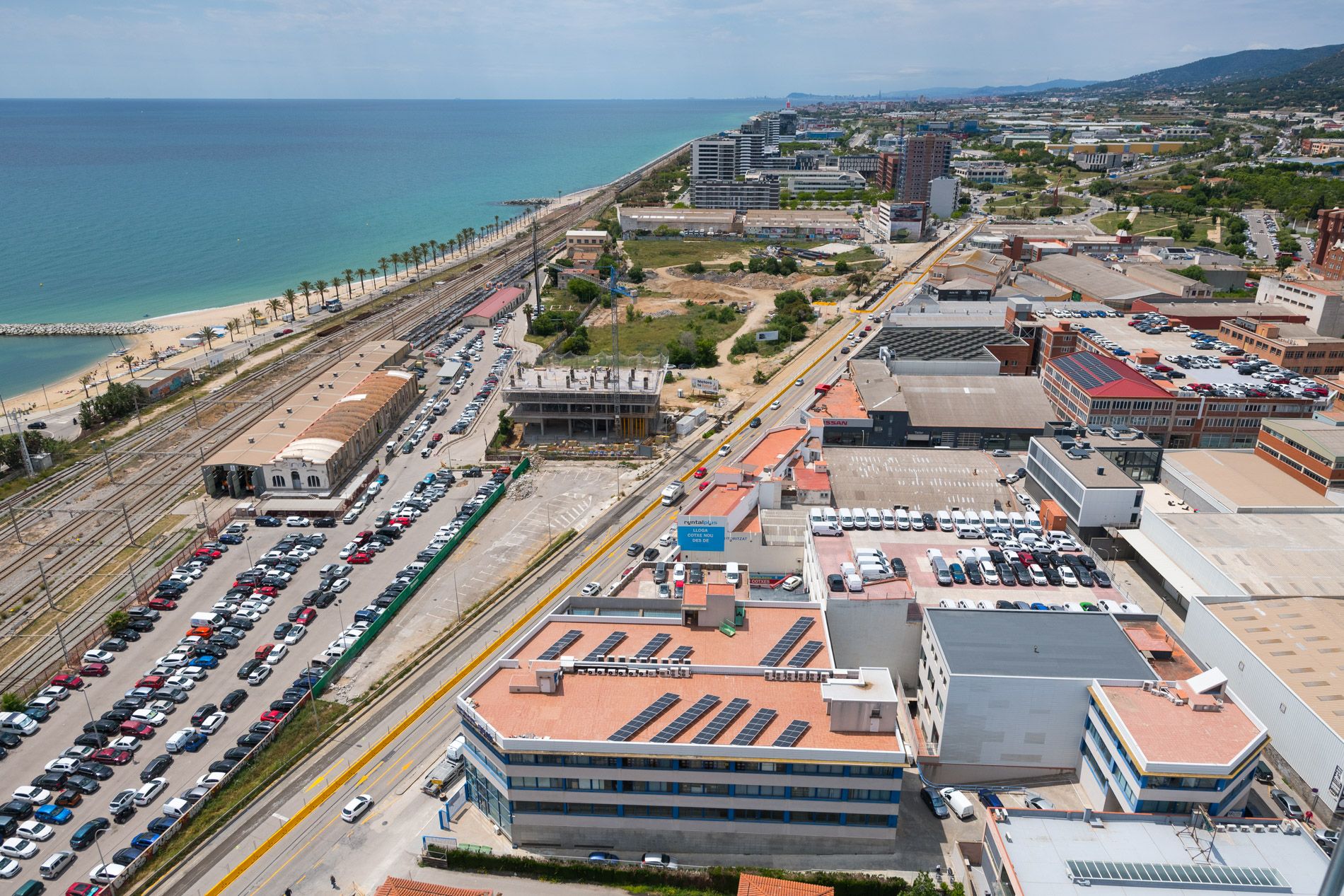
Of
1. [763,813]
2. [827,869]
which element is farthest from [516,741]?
[827,869]

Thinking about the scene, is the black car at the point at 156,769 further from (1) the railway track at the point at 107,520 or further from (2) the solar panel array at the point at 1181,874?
(2) the solar panel array at the point at 1181,874

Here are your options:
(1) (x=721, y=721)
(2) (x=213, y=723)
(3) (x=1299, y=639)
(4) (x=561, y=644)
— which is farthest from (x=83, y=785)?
(3) (x=1299, y=639)

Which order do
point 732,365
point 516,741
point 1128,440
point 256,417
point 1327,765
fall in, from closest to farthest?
1. point 516,741
2. point 1327,765
3. point 1128,440
4. point 256,417
5. point 732,365

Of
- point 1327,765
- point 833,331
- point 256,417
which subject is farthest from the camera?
point 833,331

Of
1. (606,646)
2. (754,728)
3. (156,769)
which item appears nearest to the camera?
(754,728)

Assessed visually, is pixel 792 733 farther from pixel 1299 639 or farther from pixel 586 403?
pixel 586 403

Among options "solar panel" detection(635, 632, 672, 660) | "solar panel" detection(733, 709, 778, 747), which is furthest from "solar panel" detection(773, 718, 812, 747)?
"solar panel" detection(635, 632, 672, 660)

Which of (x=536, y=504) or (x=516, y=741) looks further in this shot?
(x=536, y=504)

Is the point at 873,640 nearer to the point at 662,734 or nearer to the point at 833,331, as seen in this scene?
the point at 662,734
